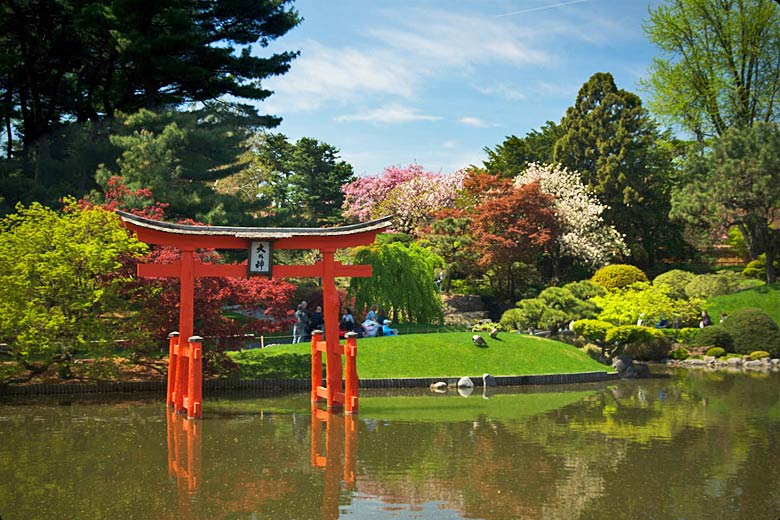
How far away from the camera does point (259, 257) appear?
17.0 metres

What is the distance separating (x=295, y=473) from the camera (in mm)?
10742

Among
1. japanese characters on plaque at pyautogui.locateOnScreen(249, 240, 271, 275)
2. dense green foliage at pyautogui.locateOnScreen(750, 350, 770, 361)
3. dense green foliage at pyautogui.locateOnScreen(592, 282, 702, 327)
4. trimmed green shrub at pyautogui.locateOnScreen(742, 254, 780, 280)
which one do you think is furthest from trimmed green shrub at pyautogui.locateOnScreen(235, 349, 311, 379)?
trimmed green shrub at pyautogui.locateOnScreen(742, 254, 780, 280)

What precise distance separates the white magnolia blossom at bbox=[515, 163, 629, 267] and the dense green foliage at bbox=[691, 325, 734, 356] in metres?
11.6

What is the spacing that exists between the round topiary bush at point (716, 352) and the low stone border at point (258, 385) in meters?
8.12

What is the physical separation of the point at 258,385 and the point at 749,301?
24.0 meters

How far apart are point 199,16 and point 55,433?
22.9m

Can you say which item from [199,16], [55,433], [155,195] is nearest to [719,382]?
[55,433]

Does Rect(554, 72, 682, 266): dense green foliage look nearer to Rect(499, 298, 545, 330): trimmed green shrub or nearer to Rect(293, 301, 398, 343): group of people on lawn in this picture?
Rect(499, 298, 545, 330): trimmed green shrub

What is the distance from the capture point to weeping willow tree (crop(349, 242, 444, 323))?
29.0 m

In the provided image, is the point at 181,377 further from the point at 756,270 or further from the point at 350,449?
the point at 756,270

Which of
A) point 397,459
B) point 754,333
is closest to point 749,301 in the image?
point 754,333

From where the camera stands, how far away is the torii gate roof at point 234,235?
54.8 feet

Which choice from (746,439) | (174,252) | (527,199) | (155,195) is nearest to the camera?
(746,439)

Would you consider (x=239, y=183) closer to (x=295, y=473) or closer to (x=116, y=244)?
(x=116, y=244)
